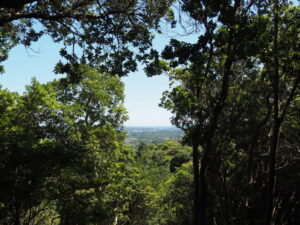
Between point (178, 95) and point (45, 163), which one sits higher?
point (178, 95)

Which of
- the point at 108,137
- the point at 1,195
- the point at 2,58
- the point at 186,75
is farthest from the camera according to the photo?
the point at 108,137

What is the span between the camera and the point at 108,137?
47.6 feet

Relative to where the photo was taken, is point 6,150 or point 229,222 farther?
point 229,222

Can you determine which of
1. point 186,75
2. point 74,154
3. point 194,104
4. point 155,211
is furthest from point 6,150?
point 155,211

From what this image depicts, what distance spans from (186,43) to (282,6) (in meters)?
3.57

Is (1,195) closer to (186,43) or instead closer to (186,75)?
(186,43)

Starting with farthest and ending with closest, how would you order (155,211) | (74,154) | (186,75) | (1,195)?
(155,211), (186,75), (74,154), (1,195)

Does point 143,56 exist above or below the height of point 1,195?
above

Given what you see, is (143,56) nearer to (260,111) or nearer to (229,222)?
(260,111)

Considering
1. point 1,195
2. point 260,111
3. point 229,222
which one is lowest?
point 229,222

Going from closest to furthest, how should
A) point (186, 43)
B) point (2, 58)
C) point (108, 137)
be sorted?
point (186, 43), point (2, 58), point (108, 137)

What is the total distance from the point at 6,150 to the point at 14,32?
146 inches

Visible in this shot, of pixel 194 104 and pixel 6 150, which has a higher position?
pixel 194 104

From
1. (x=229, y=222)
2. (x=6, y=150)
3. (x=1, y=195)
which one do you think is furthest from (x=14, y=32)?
(x=229, y=222)
